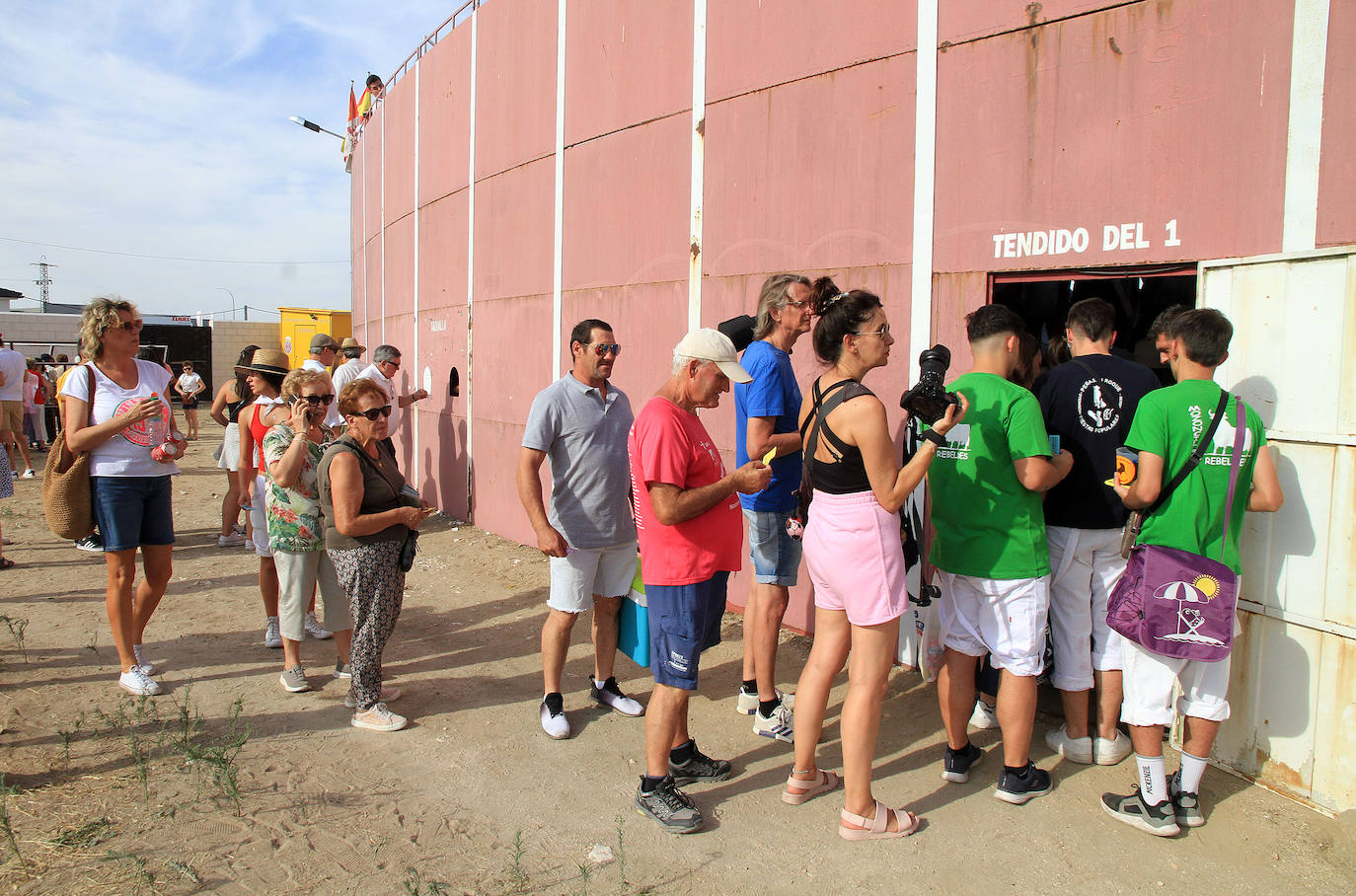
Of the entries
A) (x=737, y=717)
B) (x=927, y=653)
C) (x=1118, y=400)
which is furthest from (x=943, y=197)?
(x=737, y=717)

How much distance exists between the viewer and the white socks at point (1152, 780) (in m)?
3.27

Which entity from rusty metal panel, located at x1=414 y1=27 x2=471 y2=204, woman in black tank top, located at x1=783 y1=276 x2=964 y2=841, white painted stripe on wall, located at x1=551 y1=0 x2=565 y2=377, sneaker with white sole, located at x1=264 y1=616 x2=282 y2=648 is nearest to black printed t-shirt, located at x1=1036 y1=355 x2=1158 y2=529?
woman in black tank top, located at x1=783 y1=276 x2=964 y2=841

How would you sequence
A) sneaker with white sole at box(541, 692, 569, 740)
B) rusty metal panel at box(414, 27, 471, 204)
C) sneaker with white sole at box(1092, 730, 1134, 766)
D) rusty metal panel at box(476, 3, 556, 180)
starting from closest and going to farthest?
sneaker with white sole at box(1092, 730, 1134, 766)
sneaker with white sole at box(541, 692, 569, 740)
rusty metal panel at box(476, 3, 556, 180)
rusty metal panel at box(414, 27, 471, 204)

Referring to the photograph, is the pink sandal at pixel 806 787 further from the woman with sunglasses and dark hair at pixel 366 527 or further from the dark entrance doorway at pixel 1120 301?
the dark entrance doorway at pixel 1120 301

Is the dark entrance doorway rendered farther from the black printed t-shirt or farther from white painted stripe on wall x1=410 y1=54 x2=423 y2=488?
white painted stripe on wall x1=410 y1=54 x2=423 y2=488

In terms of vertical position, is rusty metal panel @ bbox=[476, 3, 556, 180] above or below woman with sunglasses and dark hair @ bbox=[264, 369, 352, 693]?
above

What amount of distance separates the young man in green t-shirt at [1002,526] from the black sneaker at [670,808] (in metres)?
1.25

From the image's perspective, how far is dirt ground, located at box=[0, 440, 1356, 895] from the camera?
9.84 ft

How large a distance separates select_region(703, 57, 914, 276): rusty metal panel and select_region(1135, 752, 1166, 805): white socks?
274 cm

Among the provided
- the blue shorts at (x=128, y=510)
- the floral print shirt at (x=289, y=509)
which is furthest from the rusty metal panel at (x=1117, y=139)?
the blue shorts at (x=128, y=510)

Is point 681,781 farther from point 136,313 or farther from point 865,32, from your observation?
point 865,32

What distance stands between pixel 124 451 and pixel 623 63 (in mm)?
4405

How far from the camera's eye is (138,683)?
15.2 ft

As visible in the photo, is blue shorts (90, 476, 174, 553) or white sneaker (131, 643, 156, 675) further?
white sneaker (131, 643, 156, 675)
